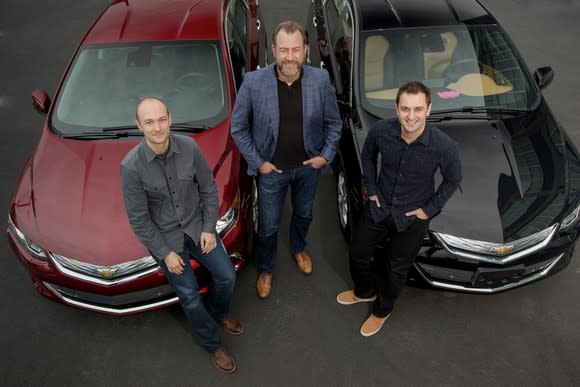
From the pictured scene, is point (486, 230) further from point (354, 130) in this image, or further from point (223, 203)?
point (223, 203)

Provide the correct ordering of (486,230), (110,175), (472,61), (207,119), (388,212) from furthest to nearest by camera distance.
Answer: (472,61)
(207,119)
(110,175)
(486,230)
(388,212)

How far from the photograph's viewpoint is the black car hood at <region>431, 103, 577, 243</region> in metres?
3.30

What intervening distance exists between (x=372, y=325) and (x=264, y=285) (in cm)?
89

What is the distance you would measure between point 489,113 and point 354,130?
1.08m

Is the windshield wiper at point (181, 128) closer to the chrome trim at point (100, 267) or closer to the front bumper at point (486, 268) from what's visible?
the chrome trim at point (100, 267)

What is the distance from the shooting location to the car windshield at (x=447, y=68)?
3.98 m

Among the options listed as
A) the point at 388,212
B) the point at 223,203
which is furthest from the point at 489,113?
the point at 223,203

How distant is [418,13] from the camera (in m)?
4.27

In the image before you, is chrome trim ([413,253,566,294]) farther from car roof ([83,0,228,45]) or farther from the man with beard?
car roof ([83,0,228,45])

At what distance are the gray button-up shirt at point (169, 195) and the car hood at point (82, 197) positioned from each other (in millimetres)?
452

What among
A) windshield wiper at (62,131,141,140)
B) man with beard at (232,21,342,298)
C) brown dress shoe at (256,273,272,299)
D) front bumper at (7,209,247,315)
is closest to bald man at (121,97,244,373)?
front bumper at (7,209,247,315)

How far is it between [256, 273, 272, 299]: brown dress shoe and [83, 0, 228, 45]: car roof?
2.03 metres

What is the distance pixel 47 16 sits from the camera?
8203mm

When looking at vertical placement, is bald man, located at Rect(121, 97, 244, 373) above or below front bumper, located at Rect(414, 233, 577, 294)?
above
